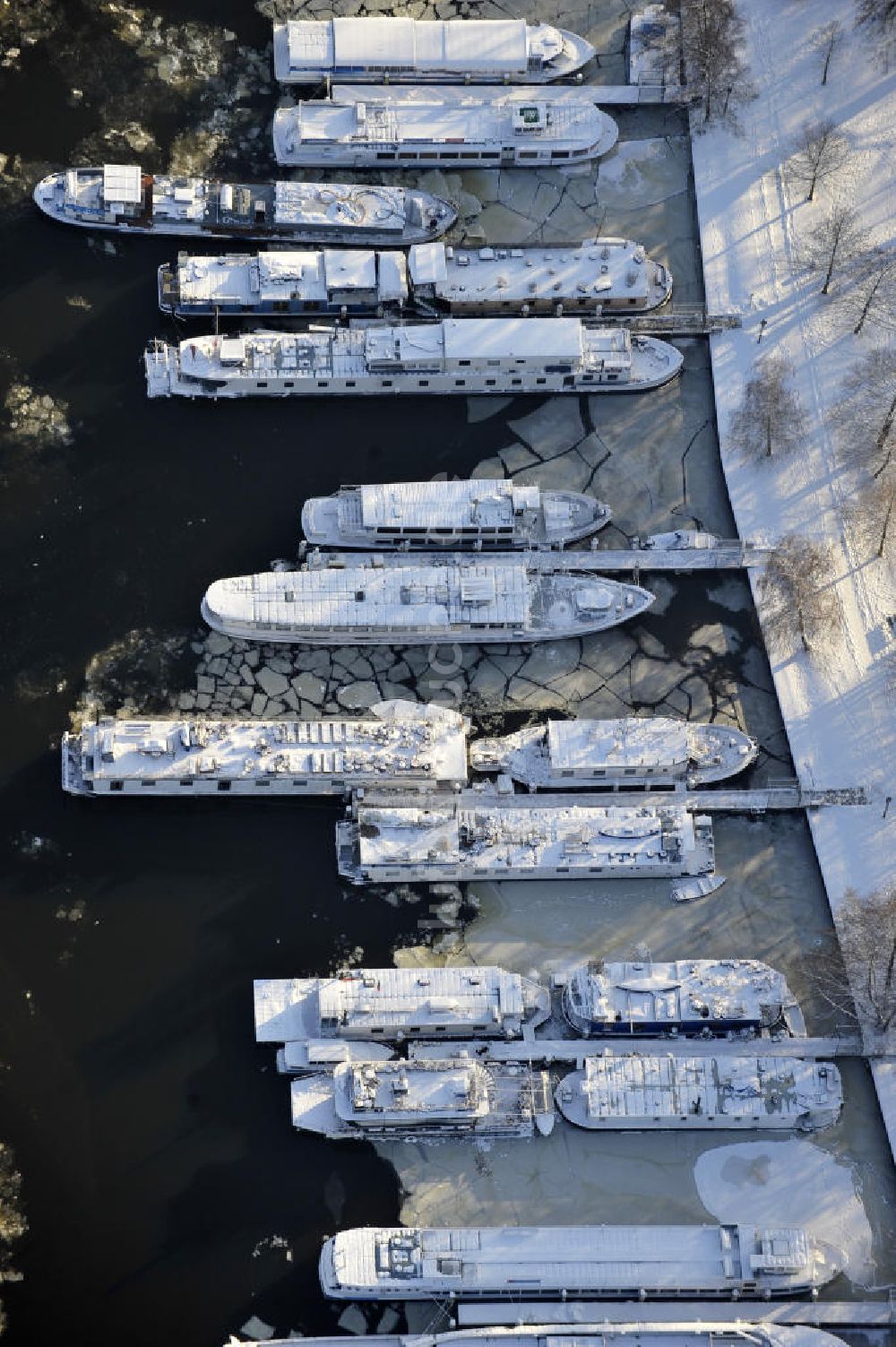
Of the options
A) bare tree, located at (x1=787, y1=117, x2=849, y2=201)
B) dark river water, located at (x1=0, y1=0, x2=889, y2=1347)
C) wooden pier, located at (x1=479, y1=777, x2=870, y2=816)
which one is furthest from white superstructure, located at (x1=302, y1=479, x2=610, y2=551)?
bare tree, located at (x1=787, y1=117, x2=849, y2=201)

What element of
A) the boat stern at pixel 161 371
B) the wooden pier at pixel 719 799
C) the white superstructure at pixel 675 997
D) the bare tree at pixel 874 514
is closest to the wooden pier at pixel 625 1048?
the white superstructure at pixel 675 997

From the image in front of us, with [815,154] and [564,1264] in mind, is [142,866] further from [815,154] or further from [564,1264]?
[815,154]

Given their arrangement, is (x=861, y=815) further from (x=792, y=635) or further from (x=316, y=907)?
(x=316, y=907)

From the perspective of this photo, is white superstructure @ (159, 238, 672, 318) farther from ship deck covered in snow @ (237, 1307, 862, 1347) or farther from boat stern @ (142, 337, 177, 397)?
ship deck covered in snow @ (237, 1307, 862, 1347)

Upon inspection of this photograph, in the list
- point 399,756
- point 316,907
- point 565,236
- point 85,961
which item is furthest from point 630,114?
point 85,961

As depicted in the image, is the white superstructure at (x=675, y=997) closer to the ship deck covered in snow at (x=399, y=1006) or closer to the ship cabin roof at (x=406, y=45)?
the ship deck covered in snow at (x=399, y=1006)

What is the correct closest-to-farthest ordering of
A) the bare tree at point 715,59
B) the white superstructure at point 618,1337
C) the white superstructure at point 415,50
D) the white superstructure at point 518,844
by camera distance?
the white superstructure at point 618,1337, the white superstructure at point 518,844, the white superstructure at point 415,50, the bare tree at point 715,59
